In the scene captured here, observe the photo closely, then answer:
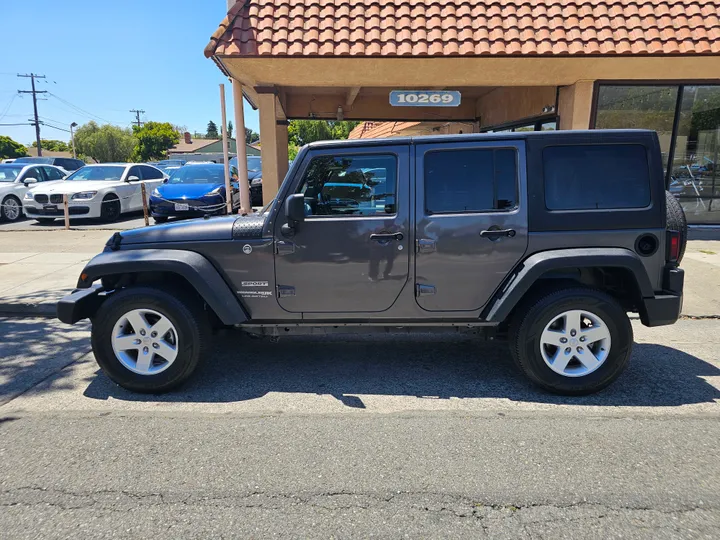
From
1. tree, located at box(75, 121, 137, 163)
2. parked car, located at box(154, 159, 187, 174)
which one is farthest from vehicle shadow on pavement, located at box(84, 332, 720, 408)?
→ tree, located at box(75, 121, 137, 163)

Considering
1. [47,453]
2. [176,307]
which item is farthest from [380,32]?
[47,453]

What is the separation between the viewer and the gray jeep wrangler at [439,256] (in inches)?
148

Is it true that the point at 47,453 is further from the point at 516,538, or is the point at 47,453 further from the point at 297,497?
the point at 516,538

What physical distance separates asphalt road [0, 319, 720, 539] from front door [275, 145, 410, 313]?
76 cm

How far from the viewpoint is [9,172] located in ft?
50.7

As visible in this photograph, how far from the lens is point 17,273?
7.85 metres

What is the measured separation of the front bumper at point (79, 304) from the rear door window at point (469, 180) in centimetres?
272

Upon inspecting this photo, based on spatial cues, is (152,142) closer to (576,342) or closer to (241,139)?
(241,139)

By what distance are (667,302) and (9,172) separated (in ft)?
58.0

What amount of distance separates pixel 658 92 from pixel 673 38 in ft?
5.79

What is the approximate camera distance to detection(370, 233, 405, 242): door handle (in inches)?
150

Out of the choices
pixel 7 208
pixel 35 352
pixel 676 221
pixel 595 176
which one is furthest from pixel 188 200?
pixel 676 221

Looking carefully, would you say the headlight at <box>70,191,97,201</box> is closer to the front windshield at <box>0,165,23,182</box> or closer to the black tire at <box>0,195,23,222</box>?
the black tire at <box>0,195,23,222</box>

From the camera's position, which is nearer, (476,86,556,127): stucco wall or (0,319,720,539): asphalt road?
(0,319,720,539): asphalt road
